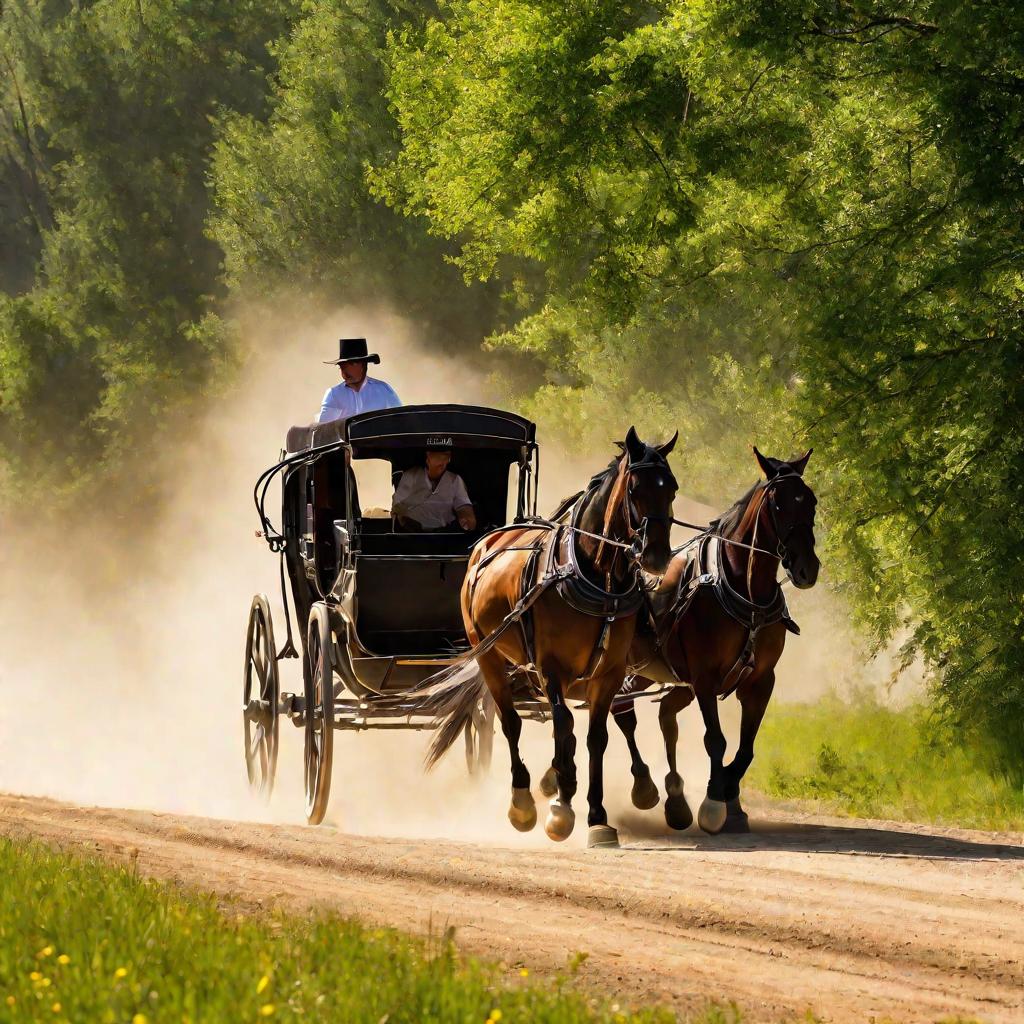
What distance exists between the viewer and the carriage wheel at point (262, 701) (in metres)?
13.5

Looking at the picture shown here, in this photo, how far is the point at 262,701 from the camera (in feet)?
45.5

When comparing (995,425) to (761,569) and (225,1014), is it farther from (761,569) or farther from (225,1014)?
(225,1014)

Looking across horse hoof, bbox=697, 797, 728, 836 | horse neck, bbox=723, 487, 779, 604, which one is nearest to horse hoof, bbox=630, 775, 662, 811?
horse hoof, bbox=697, 797, 728, 836

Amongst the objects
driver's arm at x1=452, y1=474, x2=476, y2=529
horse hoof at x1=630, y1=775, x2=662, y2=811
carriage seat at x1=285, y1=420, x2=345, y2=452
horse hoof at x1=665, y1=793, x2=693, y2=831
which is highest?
carriage seat at x1=285, y1=420, x2=345, y2=452

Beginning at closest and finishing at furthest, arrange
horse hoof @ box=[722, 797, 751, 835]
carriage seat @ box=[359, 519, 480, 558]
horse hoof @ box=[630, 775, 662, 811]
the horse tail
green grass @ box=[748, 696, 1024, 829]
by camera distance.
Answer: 1. horse hoof @ box=[722, 797, 751, 835]
2. the horse tail
3. horse hoof @ box=[630, 775, 662, 811]
4. carriage seat @ box=[359, 519, 480, 558]
5. green grass @ box=[748, 696, 1024, 829]

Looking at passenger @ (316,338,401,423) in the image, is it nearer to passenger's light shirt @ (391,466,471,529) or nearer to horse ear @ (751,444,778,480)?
passenger's light shirt @ (391,466,471,529)

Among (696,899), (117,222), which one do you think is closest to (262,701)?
(696,899)

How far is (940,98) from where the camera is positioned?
1204 centimetres

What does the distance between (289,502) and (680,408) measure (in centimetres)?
1076

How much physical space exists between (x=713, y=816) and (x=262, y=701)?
4.58m

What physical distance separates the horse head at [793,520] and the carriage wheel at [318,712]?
3.42 metres

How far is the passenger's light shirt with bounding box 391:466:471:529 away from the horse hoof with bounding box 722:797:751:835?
10.0 ft

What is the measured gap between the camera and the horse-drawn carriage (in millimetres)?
11656

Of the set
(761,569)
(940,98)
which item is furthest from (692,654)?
(940,98)
